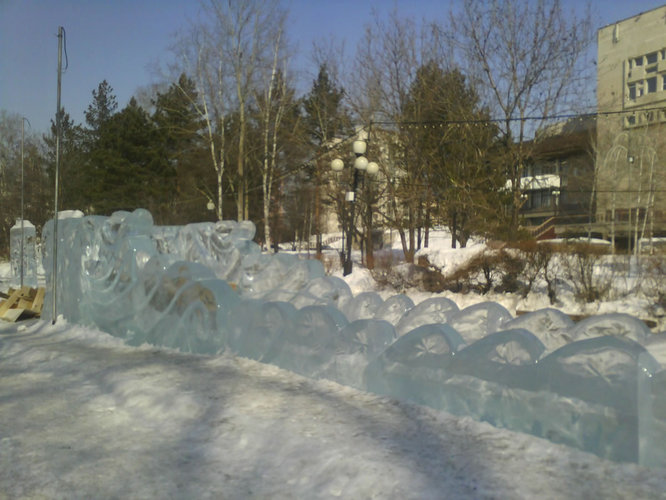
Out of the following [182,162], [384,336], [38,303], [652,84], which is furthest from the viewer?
[182,162]

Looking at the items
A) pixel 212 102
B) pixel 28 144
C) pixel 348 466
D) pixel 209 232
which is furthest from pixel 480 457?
pixel 28 144

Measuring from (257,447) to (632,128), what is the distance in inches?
1542

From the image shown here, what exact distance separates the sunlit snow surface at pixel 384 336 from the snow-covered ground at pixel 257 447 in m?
0.16

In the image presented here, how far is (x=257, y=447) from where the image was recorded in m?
4.00

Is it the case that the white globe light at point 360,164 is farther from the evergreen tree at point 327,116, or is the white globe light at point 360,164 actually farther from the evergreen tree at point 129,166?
the evergreen tree at point 129,166

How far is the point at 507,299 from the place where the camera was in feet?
→ 44.8

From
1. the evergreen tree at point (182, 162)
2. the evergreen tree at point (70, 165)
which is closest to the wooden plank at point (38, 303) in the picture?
the evergreen tree at point (70, 165)

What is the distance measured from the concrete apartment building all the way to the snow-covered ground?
Result: 32.1 m

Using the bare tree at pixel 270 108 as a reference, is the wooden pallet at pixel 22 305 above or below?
below

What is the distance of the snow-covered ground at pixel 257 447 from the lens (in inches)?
132

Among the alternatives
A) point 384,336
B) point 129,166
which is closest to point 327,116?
point 129,166

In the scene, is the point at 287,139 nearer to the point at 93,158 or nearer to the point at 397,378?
the point at 93,158

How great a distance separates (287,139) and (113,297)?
971 inches

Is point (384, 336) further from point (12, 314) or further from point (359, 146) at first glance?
point (359, 146)
